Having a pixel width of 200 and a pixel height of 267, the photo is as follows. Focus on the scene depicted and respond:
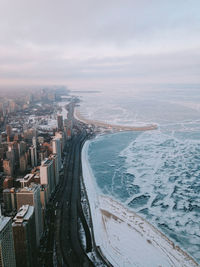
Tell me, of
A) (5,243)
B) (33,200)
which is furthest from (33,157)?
(5,243)

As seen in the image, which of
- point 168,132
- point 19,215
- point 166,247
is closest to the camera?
point 19,215

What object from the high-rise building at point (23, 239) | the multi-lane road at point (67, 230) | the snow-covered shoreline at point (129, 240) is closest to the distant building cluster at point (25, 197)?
the high-rise building at point (23, 239)

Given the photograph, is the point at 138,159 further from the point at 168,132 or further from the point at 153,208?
the point at 168,132

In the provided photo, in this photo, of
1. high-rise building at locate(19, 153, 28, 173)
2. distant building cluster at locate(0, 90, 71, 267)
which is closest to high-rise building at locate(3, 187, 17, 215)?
distant building cluster at locate(0, 90, 71, 267)

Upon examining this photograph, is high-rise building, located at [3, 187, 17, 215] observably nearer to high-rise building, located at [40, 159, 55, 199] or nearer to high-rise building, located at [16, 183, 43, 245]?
high-rise building, located at [40, 159, 55, 199]

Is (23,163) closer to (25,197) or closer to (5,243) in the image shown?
(25,197)

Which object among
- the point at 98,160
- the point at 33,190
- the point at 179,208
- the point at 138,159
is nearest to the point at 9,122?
the point at 98,160
